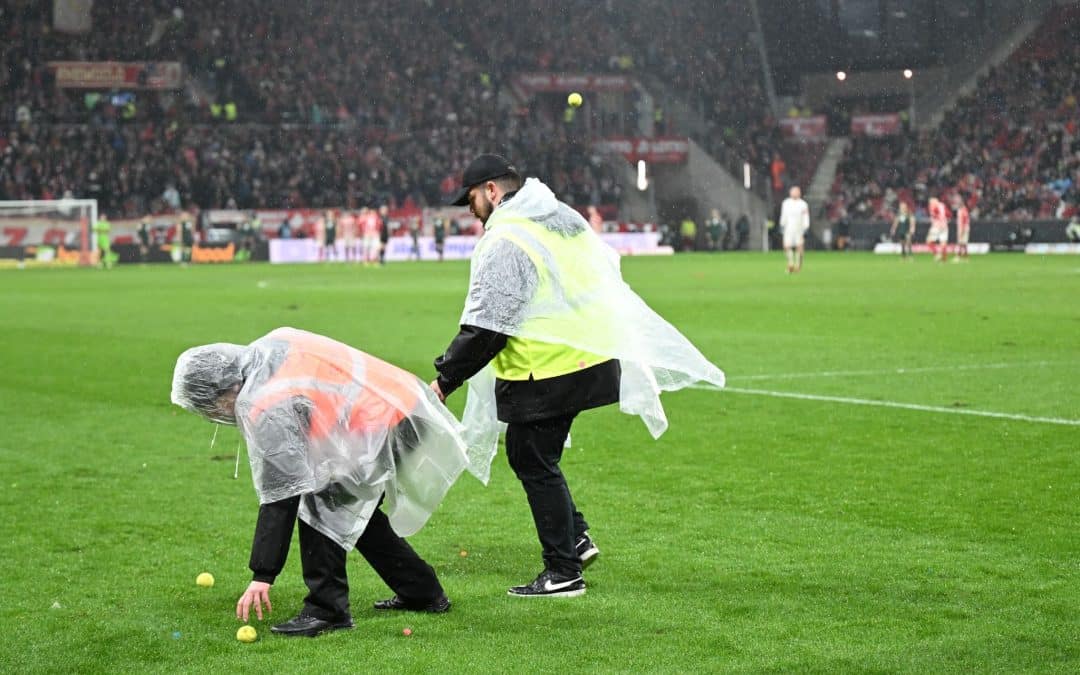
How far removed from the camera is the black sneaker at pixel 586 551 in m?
6.73

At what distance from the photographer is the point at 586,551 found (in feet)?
22.2

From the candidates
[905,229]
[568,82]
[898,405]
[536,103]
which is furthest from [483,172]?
[536,103]

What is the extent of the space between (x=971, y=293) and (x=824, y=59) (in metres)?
29.2

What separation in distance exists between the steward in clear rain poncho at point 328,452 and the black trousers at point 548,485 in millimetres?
405

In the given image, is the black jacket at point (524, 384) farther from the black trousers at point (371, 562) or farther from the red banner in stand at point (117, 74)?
the red banner in stand at point (117, 74)

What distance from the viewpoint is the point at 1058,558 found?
6859 mm

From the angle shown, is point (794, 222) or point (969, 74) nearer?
point (794, 222)

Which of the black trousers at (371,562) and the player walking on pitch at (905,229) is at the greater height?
the player walking on pitch at (905,229)

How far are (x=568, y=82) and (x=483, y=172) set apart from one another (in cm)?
5602

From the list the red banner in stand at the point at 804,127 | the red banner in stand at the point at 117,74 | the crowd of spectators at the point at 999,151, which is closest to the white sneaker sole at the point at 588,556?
the crowd of spectators at the point at 999,151

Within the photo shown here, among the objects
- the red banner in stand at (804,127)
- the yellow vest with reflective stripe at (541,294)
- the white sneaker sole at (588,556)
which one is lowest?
the white sneaker sole at (588,556)

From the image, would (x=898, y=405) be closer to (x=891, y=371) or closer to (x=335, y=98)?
(x=891, y=371)

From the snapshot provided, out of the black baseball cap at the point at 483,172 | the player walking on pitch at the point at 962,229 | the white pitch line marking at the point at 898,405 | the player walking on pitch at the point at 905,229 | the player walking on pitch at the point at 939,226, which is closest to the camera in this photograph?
the black baseball cap at the point at 483,172

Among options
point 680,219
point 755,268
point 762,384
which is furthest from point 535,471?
point 680,219
